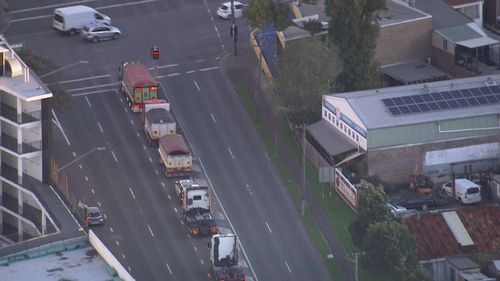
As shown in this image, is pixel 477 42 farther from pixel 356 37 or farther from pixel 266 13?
pixel 266 13

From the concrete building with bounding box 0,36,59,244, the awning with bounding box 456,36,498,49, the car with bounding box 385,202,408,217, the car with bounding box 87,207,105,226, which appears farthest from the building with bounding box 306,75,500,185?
the concrete building with bounding box 0,36,59,244

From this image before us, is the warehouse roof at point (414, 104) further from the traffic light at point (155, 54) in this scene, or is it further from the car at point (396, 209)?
the traffic light at point (155, 54)

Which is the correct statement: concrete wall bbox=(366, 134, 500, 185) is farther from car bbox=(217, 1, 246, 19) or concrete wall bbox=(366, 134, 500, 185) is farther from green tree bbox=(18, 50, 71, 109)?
car bbox=(217, 1, 246, 19)

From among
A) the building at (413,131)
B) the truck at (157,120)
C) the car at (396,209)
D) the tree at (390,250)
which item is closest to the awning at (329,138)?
the building at (413,131)

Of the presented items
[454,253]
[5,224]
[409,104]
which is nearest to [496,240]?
[454,253]

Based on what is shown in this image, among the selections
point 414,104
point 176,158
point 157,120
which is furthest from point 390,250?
point 157,120
